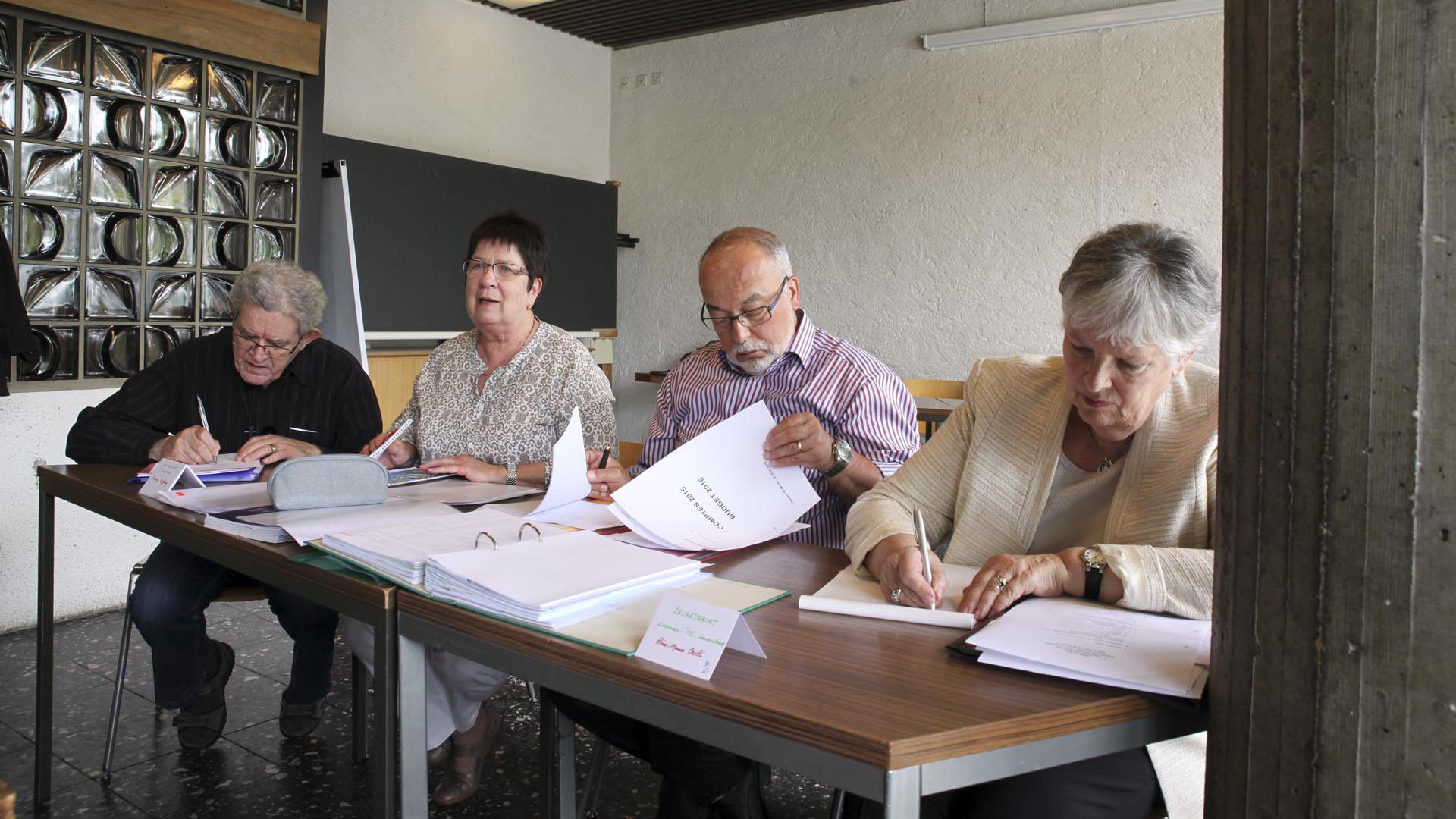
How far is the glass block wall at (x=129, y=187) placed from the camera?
337cm

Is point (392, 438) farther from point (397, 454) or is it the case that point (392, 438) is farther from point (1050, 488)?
point (1050, 488)

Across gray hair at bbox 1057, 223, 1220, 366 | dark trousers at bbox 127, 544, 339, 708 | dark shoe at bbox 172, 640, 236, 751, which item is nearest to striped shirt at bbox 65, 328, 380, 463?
dark trousers at bbox 127, 544, 339, 708

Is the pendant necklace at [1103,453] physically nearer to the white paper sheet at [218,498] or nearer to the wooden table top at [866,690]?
the wooden table top at [866,690]

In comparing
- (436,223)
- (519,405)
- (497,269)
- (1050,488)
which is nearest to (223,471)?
(519,405)

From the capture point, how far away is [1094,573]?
4.08 ft

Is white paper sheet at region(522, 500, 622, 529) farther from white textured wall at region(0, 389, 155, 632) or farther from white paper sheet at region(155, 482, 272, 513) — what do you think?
white textured wall at region(0, 389, 155, 632)

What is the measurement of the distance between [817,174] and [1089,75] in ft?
5.03

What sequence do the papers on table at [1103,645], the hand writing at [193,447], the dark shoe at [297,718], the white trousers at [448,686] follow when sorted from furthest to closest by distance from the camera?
the dark shoe at [297,718]
the hand writing at [193,447]
the white trousers at [448,686]
the papers on table at [1103,645]

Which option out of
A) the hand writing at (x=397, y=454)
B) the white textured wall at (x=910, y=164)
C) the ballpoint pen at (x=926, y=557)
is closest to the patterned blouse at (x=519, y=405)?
the hand writing at (x=397, y=454)

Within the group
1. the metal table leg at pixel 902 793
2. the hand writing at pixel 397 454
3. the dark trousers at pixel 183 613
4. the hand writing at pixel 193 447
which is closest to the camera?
the metal table leg at pixel 902 793

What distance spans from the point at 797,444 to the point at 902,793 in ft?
3.18

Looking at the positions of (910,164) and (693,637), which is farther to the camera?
(910,164)

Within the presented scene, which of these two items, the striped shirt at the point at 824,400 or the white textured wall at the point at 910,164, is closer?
the striped shirt at the point at 824,400

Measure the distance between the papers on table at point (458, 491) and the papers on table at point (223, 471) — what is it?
13.6 inches
